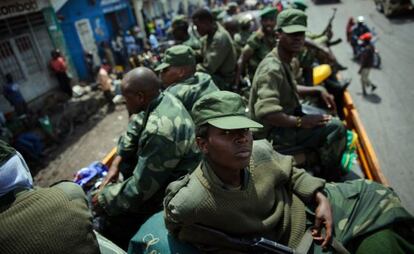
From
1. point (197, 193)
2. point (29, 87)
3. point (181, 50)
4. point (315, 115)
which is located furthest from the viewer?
point (29, 87)

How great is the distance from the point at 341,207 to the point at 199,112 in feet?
4.09

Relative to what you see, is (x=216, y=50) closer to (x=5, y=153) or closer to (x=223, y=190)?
(x=223, y=190)

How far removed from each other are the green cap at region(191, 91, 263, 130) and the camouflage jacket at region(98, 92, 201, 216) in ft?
2.17

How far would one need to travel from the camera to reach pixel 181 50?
137 inches

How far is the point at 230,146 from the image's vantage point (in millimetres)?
1660

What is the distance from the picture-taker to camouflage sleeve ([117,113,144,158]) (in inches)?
102

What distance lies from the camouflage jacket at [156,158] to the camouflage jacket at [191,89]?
0.74 m

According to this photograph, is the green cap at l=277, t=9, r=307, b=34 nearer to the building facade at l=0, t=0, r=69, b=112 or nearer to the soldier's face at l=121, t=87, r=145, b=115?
the soldier's face at l=121, t=87, r=145, b=115

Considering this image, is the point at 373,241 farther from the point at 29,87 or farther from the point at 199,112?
the point at 29,87

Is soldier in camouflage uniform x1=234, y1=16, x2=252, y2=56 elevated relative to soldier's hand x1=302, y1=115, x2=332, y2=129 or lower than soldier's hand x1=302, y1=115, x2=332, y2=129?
elevated

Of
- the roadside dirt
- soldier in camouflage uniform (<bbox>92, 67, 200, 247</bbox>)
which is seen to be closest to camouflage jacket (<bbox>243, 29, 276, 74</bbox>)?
soldier in camouflage uniform (<bbox>92, 67, 200, 247</bbox>)

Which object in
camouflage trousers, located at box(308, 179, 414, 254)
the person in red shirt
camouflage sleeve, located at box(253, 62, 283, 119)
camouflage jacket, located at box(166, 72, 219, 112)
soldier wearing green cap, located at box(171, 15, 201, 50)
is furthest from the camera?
the person in red shirt

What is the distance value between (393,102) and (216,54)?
498cm

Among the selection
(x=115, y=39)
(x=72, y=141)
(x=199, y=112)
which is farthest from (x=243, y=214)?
(x=115, y=39)
